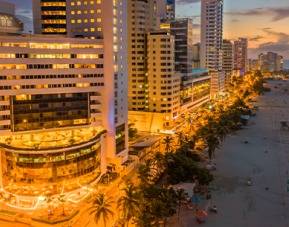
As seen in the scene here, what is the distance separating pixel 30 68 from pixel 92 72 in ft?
38.7

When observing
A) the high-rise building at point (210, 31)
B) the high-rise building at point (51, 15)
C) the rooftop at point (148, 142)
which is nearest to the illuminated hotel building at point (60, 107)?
the rooftop at point (148, 142)

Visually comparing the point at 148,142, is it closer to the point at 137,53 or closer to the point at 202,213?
the point at 202,213

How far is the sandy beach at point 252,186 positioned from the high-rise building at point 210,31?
9014 centimetres

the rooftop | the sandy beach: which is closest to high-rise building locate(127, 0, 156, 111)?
the rooftop

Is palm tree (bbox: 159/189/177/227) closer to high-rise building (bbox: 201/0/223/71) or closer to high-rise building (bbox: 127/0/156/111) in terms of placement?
high-rise building (bbox: 127/0/156/111)

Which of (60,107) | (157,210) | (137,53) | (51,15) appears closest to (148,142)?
(60,107)

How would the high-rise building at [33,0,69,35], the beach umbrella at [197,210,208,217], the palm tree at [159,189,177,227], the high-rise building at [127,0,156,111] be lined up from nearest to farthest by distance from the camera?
the palm tree at [159,189,177,227], the beach umbrella at [197,210,208,217], the high-rise building at [127,0,156,111], the high-rise building at [33,0,69,35]

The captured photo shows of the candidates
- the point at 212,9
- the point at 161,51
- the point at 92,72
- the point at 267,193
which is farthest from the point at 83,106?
the point at 212,9

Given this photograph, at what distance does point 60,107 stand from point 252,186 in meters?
41.0

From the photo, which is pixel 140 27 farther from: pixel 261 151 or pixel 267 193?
pixel 267 193

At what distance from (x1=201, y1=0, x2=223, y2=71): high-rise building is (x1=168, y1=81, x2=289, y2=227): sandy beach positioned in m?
90.1

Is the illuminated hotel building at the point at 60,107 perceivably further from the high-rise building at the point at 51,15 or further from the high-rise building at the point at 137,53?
the high-rise building at the point at 51,15

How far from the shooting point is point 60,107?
55.6 m

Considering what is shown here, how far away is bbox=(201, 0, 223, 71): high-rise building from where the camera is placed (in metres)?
174
